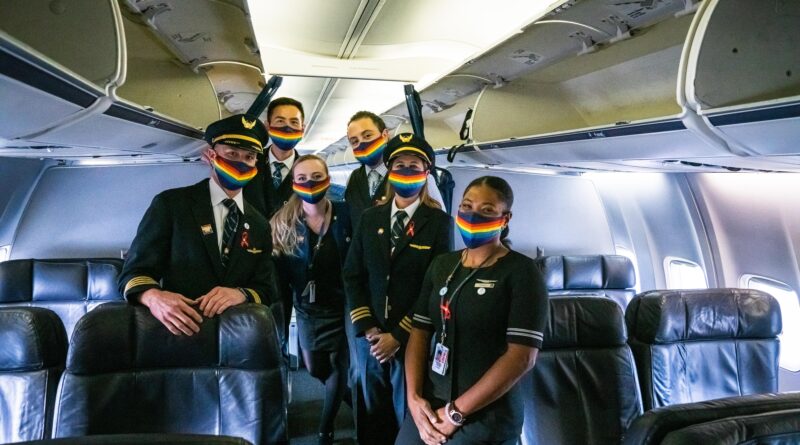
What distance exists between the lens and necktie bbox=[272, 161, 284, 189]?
383 centimetres

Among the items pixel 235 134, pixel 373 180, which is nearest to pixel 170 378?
pixel 235 134

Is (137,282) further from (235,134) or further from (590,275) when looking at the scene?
(590,275)

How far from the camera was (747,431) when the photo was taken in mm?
1428

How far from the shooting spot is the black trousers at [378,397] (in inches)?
125

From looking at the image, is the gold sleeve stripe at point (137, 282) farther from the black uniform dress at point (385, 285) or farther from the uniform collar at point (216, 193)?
the black uniform dress at point (385, 285)

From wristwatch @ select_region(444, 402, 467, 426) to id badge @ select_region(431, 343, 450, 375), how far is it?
145 mm

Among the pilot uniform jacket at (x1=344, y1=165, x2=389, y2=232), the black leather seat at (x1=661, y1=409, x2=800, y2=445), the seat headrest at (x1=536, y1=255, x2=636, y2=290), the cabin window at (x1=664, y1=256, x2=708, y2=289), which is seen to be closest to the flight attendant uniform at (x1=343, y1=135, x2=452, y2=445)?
the pilot uniform jacket at (x1=344, y1=165, x2=389, y2=232)

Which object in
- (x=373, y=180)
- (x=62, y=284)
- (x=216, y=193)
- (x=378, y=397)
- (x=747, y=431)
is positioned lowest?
(x=378, y=397)

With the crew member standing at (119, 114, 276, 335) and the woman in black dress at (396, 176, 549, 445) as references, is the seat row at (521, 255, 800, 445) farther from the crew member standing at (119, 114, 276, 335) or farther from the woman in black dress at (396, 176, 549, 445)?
the crew member standing at (119, 114, 276, 335)

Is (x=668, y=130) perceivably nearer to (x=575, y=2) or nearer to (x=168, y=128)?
(x=575, y=2)

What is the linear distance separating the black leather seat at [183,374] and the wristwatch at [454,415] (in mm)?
662

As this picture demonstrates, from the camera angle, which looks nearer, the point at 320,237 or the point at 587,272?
the point at 320,237

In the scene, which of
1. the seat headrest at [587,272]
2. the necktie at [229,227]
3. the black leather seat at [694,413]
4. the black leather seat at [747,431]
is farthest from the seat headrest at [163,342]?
the seat headrest at [587,272]

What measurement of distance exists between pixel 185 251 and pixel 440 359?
1.24 metres
